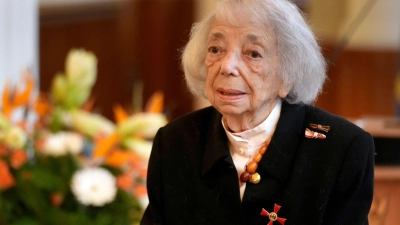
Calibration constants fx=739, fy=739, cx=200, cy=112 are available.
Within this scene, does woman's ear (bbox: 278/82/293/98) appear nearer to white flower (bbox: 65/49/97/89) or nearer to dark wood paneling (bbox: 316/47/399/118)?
white flower (bbox: 65/49/97/89)

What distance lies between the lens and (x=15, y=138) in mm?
1521

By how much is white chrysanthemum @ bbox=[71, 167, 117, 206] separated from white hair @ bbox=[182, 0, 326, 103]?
1.06 ft

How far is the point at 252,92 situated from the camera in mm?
1159

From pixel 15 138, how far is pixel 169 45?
3337 millimetres

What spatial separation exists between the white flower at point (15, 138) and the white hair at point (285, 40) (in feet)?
1.50

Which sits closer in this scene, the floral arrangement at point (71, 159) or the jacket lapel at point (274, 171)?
the jacket lapel at point (274, 171)

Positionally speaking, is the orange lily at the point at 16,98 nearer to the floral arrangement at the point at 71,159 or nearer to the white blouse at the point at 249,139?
the floral arrangement at the point at 71,159

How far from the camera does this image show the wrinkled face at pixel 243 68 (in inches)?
45.2

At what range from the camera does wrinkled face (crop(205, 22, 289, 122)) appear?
3.76 ft

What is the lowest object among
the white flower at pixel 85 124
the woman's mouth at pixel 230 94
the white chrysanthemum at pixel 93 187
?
the white chrysanthemum at pixel 93 187

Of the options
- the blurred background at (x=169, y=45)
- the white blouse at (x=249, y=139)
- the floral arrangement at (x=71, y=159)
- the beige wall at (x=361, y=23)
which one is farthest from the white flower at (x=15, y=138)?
the blurred background at (x=169, y=45)

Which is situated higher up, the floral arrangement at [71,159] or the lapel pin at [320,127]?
the lapel pin at [320,127]

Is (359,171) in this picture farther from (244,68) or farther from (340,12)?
(340,12)

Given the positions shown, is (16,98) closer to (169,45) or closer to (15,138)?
(15,138)
